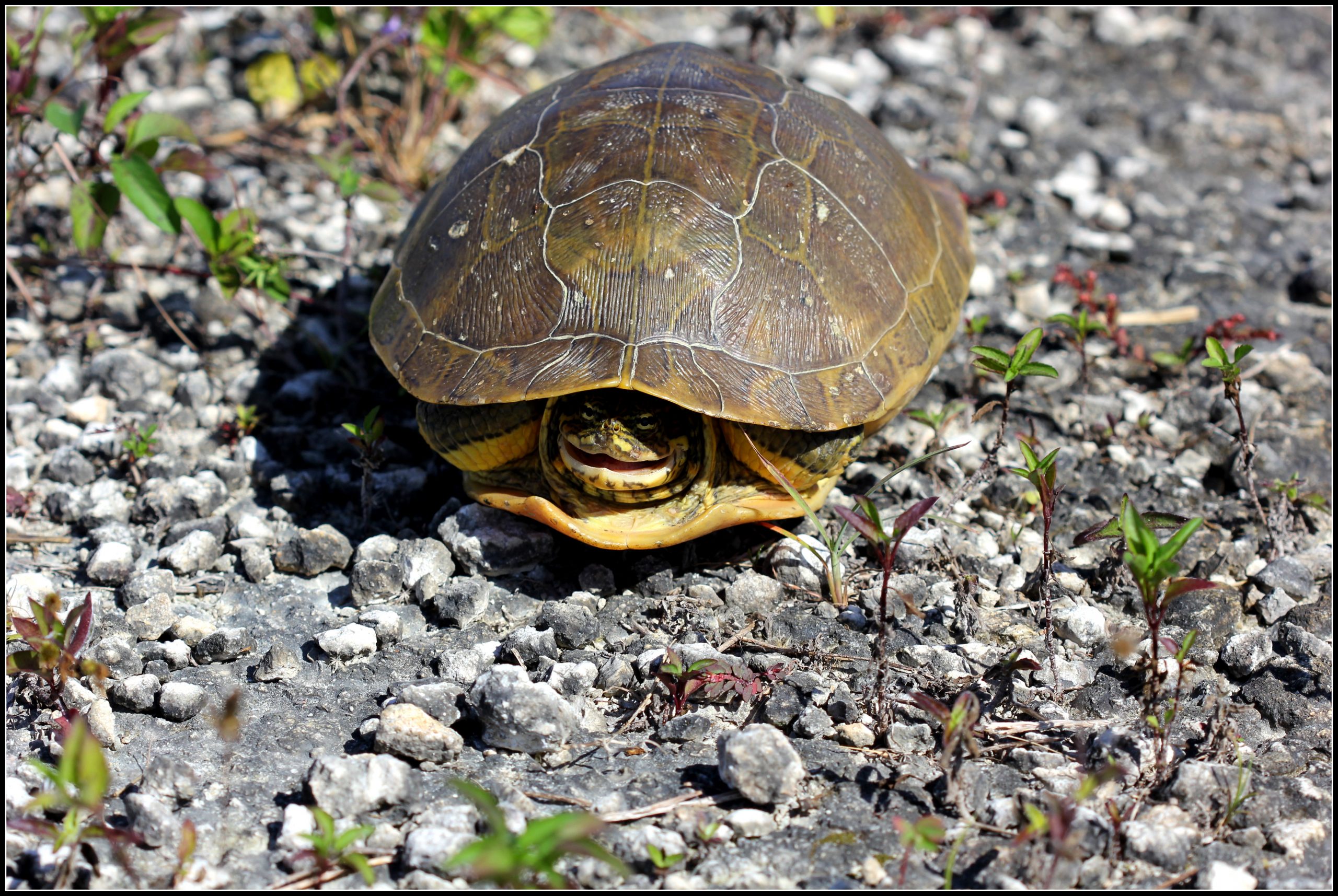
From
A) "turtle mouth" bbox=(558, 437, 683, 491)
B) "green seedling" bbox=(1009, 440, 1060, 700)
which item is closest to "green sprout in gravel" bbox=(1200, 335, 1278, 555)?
"green seedling" bbox=(1009, 440, 1060, 700)

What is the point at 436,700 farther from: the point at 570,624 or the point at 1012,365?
the point at 1012,365

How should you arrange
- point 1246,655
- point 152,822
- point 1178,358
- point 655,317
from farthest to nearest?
point 1178,358, point 655,317, point 1246,655, point 152,822

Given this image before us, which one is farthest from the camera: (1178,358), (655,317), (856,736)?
(1178,358)

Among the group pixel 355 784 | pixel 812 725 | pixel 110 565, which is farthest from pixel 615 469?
pixel 110 565

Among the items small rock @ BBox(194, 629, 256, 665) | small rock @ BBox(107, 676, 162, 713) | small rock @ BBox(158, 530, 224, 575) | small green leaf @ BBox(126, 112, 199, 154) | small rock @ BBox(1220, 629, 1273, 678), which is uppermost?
small green leaf @ BBox(126, 112, 199, 154)

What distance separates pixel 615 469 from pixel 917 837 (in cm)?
141

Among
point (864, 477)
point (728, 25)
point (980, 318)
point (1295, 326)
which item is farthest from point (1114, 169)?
point (864, 477)

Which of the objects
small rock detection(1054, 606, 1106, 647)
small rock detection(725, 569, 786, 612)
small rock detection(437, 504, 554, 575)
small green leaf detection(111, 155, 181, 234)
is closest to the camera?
small rock detection(1054, 606, 1106, 647)

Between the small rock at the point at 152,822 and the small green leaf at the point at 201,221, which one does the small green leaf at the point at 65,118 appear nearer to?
the small green leaf at the point at 201,221

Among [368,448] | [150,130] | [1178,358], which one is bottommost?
[368,448]

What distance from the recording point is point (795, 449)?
10.8 feet

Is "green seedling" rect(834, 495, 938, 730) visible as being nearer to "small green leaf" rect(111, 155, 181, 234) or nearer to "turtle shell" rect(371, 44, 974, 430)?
"turtle shell" rect(371, 44, 974, 430)

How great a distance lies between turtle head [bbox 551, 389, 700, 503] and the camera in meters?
3.09

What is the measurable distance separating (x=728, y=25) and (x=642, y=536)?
4605 millimetres
